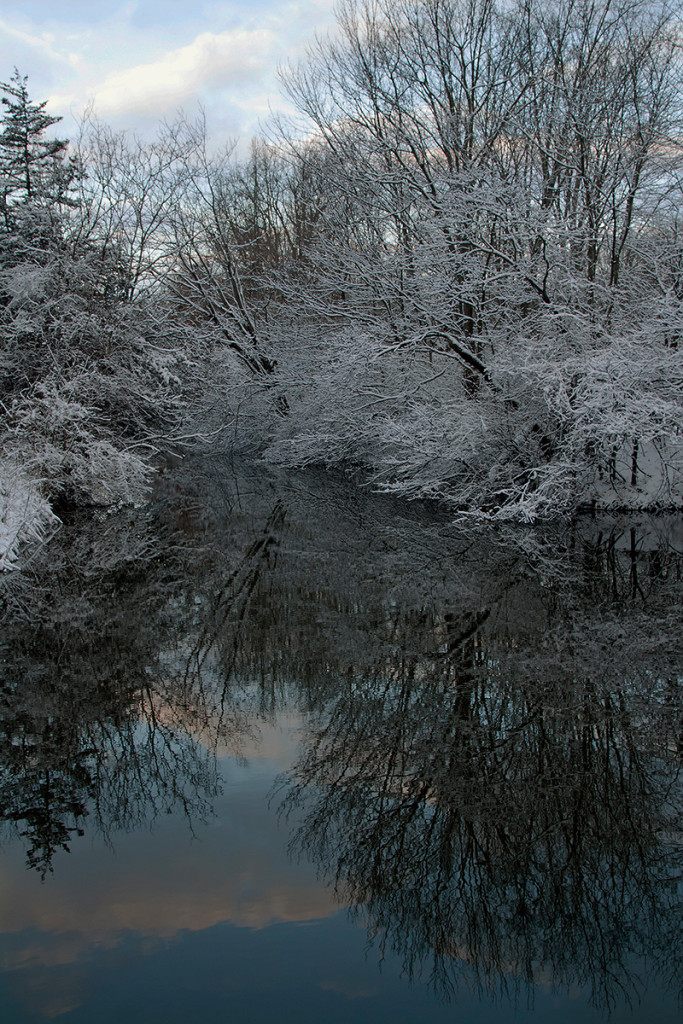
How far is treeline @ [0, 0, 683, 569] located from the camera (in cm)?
1284

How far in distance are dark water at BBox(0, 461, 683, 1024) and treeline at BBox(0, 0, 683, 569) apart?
5.01m

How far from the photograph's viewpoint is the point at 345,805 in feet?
14.6

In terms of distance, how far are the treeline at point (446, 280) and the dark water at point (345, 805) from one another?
16.4 feet

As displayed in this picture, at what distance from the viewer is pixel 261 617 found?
7.99 metres

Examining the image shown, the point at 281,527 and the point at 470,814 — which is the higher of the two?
the point at 281,527

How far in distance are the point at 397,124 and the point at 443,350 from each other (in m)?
A: 5.64

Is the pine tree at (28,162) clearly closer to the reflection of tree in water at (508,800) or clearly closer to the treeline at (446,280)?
the treeline at (446,280)

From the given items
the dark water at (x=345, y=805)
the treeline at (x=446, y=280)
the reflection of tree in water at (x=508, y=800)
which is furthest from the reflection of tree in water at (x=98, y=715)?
the treeline at (x=446, y=280)

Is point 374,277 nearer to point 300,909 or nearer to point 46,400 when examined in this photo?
point 46,400

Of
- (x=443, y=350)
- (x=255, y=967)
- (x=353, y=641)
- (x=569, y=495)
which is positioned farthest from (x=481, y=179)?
(x=255, y=967)

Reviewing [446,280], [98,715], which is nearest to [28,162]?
[446,280]

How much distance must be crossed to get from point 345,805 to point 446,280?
10884mm

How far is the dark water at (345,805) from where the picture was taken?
10.6ft

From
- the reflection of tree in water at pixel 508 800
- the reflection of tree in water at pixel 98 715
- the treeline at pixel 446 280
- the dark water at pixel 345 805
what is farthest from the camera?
the treeline at pixel 446 280
